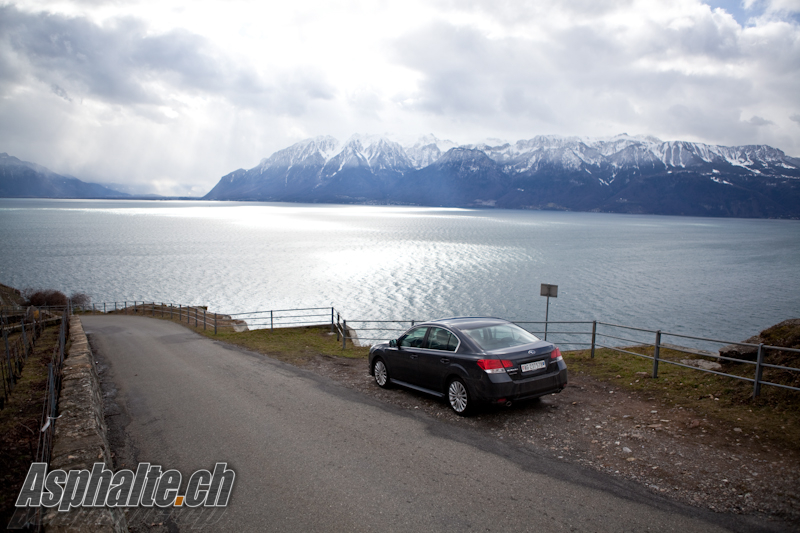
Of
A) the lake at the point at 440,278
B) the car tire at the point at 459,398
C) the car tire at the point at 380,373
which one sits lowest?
the lake at the point at 440,278

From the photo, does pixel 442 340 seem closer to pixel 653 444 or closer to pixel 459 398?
pixel 459 398

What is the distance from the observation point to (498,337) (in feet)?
29.3

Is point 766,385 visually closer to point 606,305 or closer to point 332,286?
point 606,305

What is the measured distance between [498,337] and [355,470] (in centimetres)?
385

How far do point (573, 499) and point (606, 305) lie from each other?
44175 mm

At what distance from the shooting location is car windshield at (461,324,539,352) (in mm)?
8672

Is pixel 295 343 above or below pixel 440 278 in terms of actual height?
above

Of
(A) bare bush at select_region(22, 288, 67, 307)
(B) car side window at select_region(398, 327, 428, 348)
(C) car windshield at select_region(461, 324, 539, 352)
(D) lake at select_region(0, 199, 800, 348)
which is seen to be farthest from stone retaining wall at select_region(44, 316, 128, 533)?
(A) bare bush at select_region(22, 288, 67, 307)

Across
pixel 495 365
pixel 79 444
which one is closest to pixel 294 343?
pixel 495 365

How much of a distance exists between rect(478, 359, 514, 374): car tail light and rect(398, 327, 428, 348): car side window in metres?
1.96

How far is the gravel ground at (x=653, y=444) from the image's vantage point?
5656 mm

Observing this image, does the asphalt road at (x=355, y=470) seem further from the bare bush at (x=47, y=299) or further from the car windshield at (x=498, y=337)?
the bare bush at (x=47, y=299)

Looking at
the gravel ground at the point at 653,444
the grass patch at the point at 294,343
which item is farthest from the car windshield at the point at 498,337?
the grass patch at the point at 294,343

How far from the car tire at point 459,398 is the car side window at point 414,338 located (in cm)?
129
